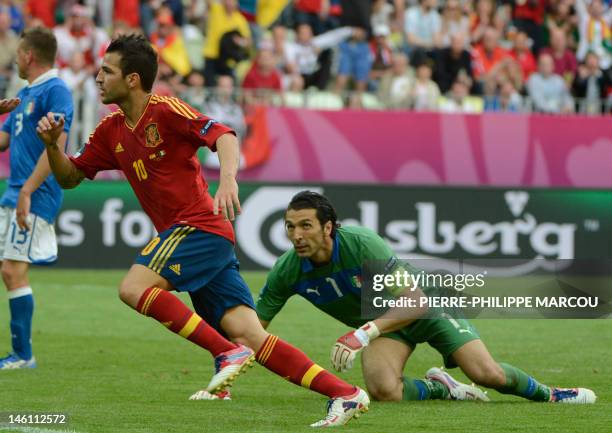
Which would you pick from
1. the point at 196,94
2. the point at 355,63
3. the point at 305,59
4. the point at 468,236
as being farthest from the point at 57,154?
the point at 355,63

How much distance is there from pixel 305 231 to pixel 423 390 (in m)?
1.53

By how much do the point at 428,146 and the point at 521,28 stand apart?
16.2 feet

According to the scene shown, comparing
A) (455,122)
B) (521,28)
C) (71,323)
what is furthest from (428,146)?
(71,323)

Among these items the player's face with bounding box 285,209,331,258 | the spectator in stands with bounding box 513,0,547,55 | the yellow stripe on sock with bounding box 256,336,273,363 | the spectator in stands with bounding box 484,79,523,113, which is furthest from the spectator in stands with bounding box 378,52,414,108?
the yellow stripe on sock with bounding box 256,336,273,363

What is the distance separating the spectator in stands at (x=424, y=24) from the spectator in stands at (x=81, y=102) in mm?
5835

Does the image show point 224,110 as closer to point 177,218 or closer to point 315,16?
point 315,16

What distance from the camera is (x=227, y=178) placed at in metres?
6.75

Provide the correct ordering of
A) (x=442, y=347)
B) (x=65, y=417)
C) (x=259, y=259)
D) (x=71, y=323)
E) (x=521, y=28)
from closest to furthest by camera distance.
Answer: (x=65, y=417), (x=442, y=347), (x=71, y=323), (x=259, y=259), (x=521, y=28)

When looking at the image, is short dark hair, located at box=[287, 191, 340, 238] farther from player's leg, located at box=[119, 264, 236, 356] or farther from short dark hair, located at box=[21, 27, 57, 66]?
short dark hair, located at box=[21, 27, 57, 66]

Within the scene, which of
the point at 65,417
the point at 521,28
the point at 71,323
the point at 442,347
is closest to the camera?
the point at 65,417

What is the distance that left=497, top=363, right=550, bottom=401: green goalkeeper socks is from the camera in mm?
8117

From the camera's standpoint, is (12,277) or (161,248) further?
(12,277)

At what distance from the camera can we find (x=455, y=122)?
19.6m

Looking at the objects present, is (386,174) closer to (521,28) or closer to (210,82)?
(210,82)
